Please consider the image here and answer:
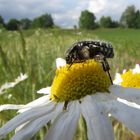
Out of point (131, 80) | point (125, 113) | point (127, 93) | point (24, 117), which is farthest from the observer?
point (131, 80)

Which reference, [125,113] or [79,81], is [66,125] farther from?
[79,81]

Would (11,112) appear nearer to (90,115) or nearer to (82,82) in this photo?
(82,82)

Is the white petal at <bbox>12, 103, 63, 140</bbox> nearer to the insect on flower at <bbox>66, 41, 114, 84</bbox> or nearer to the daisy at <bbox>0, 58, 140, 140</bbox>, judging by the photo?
the daisy at <bbox>0, 58, 140, 140</bbox>

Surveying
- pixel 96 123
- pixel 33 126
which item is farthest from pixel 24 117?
pixel 96 123

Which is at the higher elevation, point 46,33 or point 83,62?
point 83,62

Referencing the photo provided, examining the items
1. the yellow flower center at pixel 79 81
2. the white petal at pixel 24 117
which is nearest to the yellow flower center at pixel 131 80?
the yellow flower center at pixel 79 81

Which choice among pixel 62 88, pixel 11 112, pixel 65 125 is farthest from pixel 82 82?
pixel 11 112

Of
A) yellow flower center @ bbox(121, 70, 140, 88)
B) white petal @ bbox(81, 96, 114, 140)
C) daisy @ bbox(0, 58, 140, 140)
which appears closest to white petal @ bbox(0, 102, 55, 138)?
daisy @ bbox(0, 58, 140, 140)
